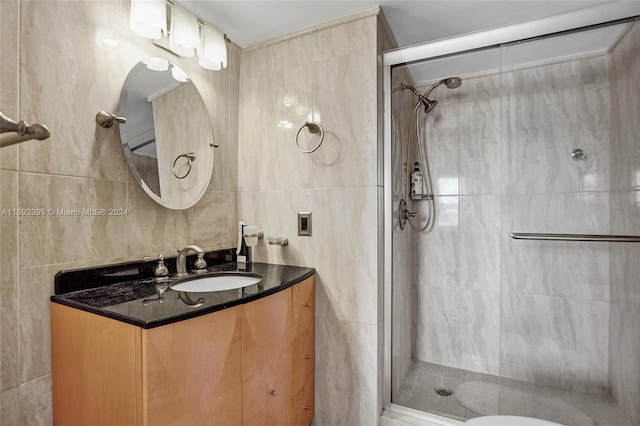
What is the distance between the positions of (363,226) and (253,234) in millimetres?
625

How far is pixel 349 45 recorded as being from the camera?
167 cm

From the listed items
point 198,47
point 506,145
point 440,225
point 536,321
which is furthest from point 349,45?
point 536,321

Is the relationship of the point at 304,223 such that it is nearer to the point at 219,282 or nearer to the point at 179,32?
the point at 219,282

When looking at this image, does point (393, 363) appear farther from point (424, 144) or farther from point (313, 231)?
point (424, 144)

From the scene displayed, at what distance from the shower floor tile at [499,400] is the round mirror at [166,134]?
1623 millimetres

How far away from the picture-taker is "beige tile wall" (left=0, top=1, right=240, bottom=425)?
3.35 ft

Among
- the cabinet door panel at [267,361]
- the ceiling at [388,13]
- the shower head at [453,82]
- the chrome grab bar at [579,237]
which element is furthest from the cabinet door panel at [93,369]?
the shower head at [453,82]

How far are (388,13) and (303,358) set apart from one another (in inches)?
71.4

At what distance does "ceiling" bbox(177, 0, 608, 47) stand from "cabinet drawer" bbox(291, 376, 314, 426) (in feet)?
6.19

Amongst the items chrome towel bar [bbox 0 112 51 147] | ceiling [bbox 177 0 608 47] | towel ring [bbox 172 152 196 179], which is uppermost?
ceiling [bbox 177 0 608 47]

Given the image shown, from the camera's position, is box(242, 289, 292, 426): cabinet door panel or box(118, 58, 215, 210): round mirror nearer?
box(242, 289, 292, 426): cabinet door panel

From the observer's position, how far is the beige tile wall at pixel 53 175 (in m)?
1.02

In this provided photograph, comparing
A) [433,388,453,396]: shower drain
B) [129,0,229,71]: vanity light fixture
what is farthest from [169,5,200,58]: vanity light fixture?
[433,388,453,396]: shower drain

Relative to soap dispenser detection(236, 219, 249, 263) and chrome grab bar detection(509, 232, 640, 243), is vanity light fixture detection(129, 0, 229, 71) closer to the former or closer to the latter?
soap dispenser detection(236, 219, 249, 263)
